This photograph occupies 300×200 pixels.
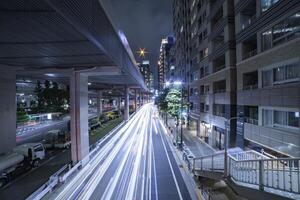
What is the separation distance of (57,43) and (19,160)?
10.8 meters

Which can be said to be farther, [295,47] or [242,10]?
[242,10]

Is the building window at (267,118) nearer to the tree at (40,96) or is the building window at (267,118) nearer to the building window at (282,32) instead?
the building window at (282,32)

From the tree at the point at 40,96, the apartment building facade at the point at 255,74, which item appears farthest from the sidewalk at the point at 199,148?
the tree at the point at 40,96

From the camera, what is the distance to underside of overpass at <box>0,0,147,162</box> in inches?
359

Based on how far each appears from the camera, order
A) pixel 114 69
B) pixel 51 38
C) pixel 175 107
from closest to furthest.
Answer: pixel 51 38
pixel 114 69
pixel 175 107

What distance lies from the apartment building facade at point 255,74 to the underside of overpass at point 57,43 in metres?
10.6

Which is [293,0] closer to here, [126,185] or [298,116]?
[298,116]

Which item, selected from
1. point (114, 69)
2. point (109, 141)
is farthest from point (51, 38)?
point (109, 141)

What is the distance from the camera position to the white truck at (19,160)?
18.0m

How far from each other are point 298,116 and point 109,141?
1005 inches

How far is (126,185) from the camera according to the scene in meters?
18.4

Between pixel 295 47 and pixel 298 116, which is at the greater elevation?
pixel 295 47

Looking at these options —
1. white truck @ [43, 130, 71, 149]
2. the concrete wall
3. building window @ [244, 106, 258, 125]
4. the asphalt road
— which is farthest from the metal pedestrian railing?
white truck @ [43, 130, 71, 149]

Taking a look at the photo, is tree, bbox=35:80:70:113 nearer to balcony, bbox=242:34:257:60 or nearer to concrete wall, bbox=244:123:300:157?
balcony, bbox=242:34:257:60
